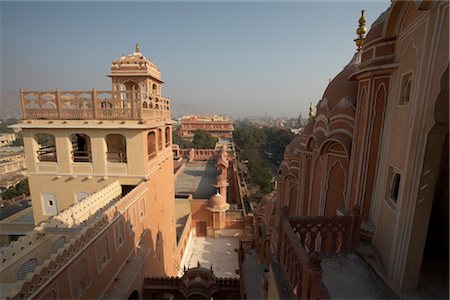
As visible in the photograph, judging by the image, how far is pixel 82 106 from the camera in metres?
9.49

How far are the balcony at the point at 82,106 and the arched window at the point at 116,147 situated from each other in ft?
8.88

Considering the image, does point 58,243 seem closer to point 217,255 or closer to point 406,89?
point 406,89

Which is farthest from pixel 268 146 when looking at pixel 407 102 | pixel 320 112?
pixel 407 102

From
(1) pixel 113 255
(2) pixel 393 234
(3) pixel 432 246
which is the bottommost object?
(1) pixel 113 255

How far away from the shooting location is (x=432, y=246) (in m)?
5.20

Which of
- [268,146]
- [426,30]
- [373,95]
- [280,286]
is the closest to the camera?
[426,30]

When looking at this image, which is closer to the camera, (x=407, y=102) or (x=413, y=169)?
(x=413, y=169)

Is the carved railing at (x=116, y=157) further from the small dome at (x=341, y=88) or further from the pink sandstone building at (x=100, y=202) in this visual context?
the small dome at (x=341, y=88)

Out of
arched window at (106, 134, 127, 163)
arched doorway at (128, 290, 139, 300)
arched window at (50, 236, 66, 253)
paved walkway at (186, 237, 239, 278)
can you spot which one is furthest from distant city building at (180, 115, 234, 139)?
arched window at (50, 236, 66, 253)

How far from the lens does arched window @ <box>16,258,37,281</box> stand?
5.89 m

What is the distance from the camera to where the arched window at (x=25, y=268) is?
19.3 feet

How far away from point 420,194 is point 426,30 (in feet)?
8.47

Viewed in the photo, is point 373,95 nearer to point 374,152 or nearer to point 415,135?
point 374,152

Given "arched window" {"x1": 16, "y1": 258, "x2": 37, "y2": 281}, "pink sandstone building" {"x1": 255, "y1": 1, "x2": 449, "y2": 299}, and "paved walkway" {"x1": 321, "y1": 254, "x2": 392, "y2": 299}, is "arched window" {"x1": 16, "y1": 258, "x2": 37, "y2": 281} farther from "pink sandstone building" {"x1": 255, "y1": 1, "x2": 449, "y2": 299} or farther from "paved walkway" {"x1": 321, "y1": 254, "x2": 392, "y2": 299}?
"paved walkway" {"x1": 321, "y1": 254, "x2": 392, "y2": 299}
